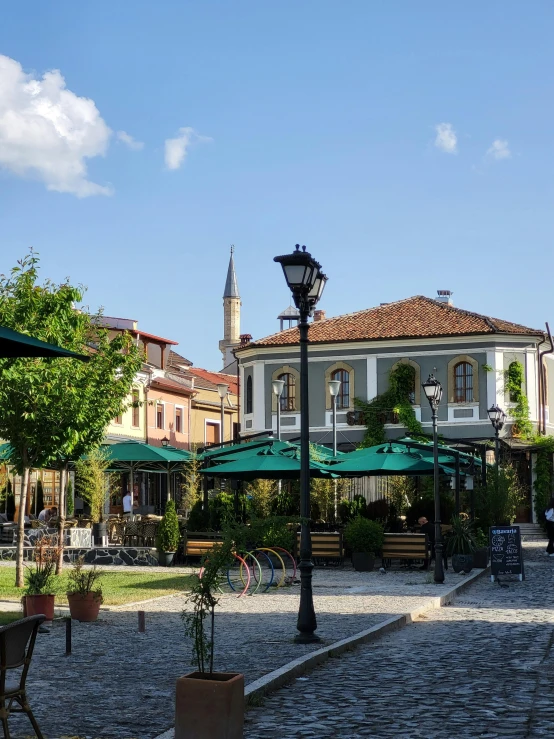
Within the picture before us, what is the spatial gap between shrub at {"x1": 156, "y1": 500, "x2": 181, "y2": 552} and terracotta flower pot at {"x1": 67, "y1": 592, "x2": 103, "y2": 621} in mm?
10663

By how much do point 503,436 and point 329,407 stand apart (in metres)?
7.33

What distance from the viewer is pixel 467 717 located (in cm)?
792

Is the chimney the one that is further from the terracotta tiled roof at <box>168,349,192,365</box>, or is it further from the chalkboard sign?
the chalkboard sign

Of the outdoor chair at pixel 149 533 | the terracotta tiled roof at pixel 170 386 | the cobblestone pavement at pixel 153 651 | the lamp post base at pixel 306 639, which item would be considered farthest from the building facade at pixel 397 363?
the lamp post base at pixel 306 639

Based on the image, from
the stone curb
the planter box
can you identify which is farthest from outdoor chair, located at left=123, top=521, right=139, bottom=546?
the stone curb

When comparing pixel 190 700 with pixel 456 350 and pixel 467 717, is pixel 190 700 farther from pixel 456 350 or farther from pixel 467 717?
pixel 456 350

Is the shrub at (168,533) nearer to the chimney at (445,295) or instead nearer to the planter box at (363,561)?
the planter box at (363,561)

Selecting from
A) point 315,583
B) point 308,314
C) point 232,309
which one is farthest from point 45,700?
point 232,309

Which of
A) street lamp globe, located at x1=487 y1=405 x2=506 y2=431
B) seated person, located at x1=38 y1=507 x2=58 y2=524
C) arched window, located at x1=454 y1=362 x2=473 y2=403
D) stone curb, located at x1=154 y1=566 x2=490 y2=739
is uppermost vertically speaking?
arched window, located at x1=454 y1=362 x2=473 y2=403

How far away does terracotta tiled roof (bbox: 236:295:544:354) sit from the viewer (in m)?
46.2

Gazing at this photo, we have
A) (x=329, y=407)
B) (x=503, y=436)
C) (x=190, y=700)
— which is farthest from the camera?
(x=329, y=407)

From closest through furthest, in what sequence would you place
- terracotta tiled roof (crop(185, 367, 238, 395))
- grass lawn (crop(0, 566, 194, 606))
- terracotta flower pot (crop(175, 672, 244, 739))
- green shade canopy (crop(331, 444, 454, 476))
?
terracotta flower pot (crop(175, 672, 244, 739))
grass lawn (crop(0, 566, 194, 606))
green shade canopy (crop(331, 444, 454, 476))
terracotta tiled roof (crop(185, 367, 238, 395))

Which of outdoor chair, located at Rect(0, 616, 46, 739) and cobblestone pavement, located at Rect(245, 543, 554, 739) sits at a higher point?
outdoor chair, located at Rect(0, 616, 46, 739)

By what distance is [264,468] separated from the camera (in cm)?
2416
